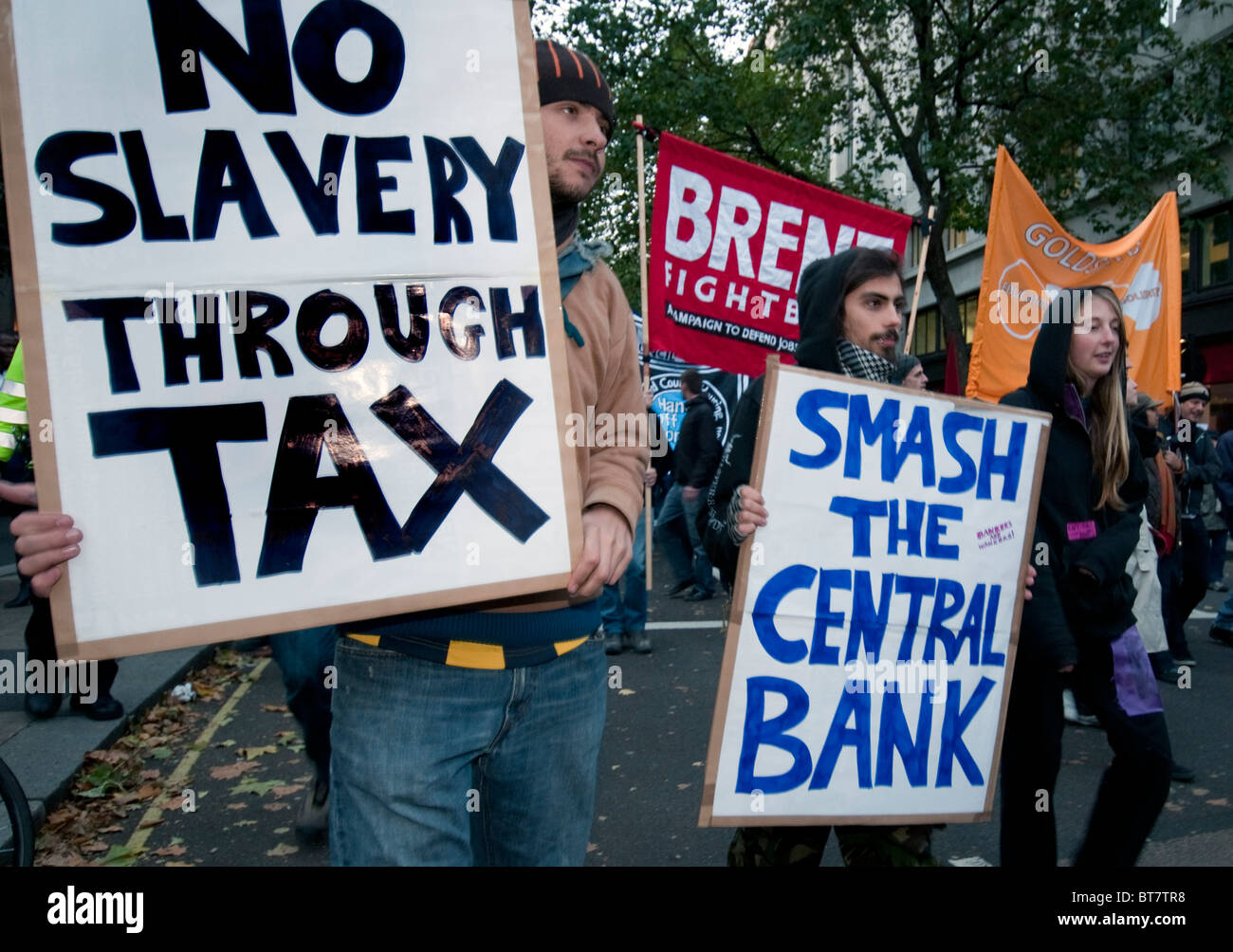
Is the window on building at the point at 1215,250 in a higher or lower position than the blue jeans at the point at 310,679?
higher

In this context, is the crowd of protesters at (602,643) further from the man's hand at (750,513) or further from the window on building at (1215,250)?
the window on building at (1215,250)

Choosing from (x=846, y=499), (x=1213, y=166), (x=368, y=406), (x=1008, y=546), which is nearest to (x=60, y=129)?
(x=368, y=406)

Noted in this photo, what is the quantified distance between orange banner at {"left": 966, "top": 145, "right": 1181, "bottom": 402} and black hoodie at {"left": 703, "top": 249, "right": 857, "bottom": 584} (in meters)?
3.57

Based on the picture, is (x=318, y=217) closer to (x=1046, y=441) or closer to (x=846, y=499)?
(x=846, y=499)

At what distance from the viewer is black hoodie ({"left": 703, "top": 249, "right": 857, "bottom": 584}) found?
2891 millimetres

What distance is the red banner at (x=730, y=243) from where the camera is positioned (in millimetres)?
7199

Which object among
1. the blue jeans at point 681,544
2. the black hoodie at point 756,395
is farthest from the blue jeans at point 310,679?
the blue jeans at point 681,544

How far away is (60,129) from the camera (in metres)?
1.70

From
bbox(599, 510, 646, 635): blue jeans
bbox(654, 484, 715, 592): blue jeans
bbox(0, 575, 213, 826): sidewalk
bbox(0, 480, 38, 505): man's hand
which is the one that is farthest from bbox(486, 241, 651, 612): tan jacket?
bbox(654, 484, 715, 592): blue jeans

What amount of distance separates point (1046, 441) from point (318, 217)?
2.17 metres

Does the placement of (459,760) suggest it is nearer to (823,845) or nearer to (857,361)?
(823,845)

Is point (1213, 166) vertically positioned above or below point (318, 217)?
above

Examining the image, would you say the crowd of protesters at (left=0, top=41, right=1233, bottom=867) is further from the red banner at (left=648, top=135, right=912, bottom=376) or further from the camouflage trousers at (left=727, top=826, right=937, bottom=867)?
the red banner at (left=648, top=135, right=912, bottom=376)

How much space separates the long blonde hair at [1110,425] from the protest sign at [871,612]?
376 millimetres
